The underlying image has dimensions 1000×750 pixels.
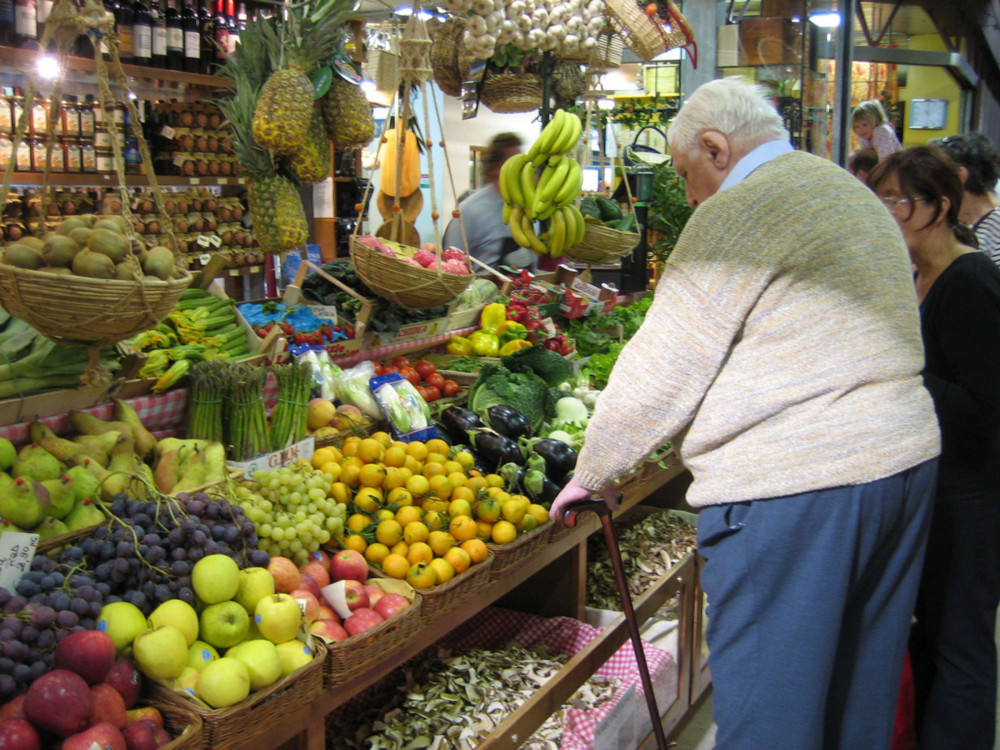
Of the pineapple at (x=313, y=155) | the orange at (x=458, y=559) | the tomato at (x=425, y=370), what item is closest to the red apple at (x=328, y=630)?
the orange at (x=458, y=559)

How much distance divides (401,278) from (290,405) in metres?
0.64

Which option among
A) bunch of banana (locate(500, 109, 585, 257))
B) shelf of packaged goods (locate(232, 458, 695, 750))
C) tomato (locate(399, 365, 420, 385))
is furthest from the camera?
bunch of banana (locate(500, 109, 585, 257))

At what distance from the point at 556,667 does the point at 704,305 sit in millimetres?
1475

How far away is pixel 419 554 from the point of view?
2186mm

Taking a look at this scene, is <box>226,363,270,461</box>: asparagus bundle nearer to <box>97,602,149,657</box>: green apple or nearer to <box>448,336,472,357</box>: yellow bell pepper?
<box>97,602,149,657</box>: green apple

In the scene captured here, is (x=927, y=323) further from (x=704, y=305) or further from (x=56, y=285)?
(x=56, y=285)

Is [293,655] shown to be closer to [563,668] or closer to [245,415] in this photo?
[563,668]

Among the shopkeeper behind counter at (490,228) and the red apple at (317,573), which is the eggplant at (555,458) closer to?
the red apple at (317,573)

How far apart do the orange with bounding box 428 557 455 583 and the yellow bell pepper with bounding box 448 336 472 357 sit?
1.76m

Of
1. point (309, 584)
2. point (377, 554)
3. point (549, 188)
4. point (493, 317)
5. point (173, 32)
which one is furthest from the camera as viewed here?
point (173, 32)

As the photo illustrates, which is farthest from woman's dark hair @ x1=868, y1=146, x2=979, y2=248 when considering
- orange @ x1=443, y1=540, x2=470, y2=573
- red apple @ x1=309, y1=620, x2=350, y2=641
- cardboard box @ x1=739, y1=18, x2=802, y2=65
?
cardboard box @ x1=739, y1=18, x2=802, y2=65

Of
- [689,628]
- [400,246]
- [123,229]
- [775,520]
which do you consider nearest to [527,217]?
[400,246]

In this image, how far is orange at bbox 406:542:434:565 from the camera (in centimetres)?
219

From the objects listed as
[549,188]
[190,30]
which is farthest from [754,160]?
[190,30]
